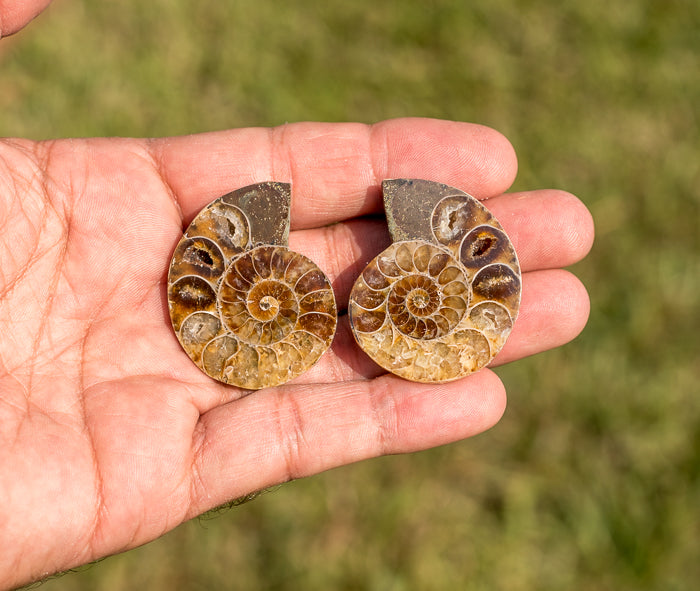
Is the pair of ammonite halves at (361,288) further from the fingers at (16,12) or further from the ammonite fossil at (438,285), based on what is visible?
the fingers at (16,12)

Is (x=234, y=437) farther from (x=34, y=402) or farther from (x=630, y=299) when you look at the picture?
(x=630, y=299)

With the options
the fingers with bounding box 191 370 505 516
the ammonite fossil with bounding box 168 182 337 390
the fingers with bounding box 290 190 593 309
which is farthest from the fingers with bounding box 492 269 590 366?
the ammonite fossil with bounding box 168 182 337 390

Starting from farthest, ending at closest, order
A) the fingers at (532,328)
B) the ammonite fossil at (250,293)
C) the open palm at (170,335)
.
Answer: the fingers at (532,328)
the ammonite fossil at (250,293)
the open palm at (170,335)

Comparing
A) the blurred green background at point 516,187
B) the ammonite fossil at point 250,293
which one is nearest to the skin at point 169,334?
the ammonite fossil at point 250,293

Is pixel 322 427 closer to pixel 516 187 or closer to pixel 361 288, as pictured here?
pixel 361 288

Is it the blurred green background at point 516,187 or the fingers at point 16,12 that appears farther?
the blurred green background at point 516,187

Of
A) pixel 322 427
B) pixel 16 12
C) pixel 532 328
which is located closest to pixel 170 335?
pixel 322 427

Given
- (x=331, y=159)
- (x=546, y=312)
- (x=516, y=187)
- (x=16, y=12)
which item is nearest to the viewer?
(x=16, y=12)
